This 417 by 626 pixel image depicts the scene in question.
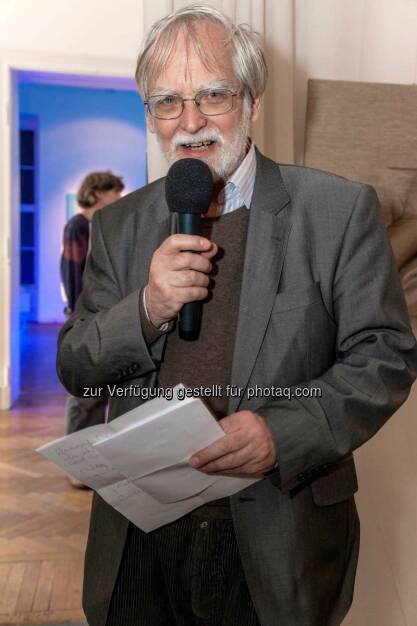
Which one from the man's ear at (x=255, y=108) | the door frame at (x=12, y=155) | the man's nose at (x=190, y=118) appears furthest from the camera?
the door frame at (x=12, y=155)

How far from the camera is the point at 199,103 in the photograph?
1285 millimetres

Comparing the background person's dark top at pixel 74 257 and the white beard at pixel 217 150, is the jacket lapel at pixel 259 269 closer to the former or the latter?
the white beard at pixel 217 150

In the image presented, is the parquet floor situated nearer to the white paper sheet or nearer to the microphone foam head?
the white paper sheet

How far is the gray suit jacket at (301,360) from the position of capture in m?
1.19

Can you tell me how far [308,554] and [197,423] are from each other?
420 millimetres

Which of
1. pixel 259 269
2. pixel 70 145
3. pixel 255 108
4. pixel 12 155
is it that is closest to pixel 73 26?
pixel 12 155

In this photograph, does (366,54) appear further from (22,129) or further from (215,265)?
(22,129)

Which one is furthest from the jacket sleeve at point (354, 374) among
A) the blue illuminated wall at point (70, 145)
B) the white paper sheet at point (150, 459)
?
the blue illuminated wall at point (70, 145)

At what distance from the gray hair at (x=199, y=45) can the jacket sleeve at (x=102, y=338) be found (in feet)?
1.22

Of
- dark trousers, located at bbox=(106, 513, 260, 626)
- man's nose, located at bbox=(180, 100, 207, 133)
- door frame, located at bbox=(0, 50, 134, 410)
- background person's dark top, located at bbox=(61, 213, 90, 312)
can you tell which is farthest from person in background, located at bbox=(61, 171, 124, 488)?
man's nose, located at bbox=(180, 100, 207, 133)

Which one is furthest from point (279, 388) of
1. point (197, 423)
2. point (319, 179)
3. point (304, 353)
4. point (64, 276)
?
point (64, 276)

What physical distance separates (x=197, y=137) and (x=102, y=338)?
1.34 feet

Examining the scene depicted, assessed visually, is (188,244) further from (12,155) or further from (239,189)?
(12,155)

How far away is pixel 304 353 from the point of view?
4.17 ft
